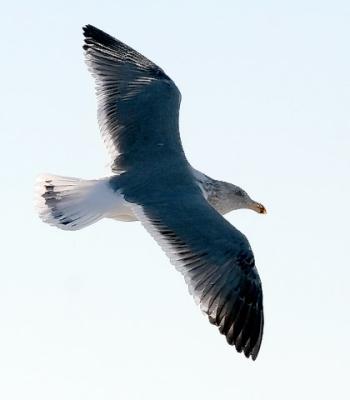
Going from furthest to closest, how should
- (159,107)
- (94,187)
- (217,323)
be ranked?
(159,107) < (94,187) < (217,323)

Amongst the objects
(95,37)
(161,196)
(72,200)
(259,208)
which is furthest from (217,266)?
(95,37)

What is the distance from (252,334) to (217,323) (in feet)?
0.88

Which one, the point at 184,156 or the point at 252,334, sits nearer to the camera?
the point at 252,334

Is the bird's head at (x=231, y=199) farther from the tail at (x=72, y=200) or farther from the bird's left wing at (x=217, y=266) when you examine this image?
the bird's left wing at (x=217, y=266)

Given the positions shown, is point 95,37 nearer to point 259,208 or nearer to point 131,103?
point 131,103

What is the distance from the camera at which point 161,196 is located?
11.6m

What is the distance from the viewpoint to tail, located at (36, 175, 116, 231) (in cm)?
1144

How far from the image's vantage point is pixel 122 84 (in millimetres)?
12820

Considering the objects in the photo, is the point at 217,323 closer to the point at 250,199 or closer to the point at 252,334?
the point at 252,334

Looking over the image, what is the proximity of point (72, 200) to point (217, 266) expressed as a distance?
1298 mm

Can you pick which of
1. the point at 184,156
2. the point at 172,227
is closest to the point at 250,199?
the point at 184,156

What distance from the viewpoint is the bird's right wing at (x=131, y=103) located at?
12.2 meters

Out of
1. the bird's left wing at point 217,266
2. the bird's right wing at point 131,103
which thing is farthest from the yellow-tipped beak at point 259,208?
the bird's left wing at point 217,266

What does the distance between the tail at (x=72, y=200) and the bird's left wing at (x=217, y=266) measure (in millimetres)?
356
